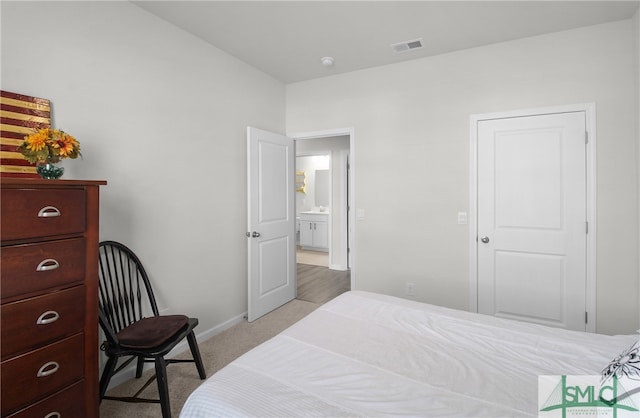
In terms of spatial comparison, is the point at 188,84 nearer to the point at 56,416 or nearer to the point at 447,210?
the point at 56,416

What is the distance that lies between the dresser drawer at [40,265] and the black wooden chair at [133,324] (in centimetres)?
45

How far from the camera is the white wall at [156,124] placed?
201 centimetres

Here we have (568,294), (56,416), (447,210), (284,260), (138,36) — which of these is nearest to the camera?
(56,416)

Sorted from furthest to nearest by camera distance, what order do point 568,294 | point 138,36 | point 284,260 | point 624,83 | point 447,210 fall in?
point 284,260
point 447,210
point 568,294
point 624,83
point 138,36

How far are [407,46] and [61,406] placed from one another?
3.61m

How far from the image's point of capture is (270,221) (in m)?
3.73

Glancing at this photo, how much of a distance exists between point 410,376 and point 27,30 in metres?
2.70

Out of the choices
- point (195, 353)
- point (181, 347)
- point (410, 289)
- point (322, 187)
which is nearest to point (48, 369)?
point (195, 353)

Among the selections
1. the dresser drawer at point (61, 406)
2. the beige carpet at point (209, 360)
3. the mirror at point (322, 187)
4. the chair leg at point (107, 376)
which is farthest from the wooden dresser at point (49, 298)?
the mirror at point (322, 187)

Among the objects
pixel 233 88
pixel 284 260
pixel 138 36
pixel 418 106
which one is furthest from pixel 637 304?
pixel 138 36

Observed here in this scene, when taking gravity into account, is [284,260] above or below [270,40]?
below

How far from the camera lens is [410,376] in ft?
4.23

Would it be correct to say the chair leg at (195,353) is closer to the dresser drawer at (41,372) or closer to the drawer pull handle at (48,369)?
the dresser drawer at (41,372)

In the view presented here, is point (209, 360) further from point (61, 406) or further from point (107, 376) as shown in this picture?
point (61, 406)
